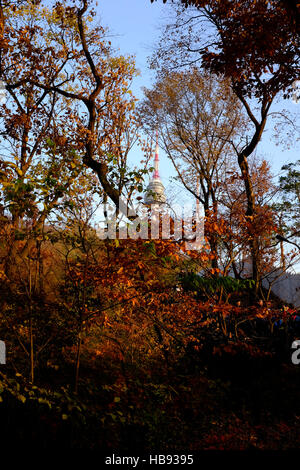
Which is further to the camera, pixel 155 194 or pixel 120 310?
pixel 120 310

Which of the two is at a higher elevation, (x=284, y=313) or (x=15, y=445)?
(x=284, y=313)

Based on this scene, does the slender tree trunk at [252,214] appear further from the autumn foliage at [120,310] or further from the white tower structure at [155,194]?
the white tower structure at [155,194]

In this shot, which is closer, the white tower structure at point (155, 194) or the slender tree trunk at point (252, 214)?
the white tower structure at point (155, 194)

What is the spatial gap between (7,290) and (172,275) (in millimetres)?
5843

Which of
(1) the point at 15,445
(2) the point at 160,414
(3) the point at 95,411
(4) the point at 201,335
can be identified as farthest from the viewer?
(4) the point at 201,335

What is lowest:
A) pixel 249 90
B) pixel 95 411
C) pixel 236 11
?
pixel 95 411

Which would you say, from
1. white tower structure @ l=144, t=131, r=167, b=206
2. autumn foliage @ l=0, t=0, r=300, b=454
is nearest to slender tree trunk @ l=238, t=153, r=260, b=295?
autumn foliage @ l=0, t=0, r=300, b=454

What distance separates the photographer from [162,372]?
8211 mm

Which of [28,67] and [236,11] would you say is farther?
[28,67]

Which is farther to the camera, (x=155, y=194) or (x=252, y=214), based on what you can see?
(x=252, y=214)

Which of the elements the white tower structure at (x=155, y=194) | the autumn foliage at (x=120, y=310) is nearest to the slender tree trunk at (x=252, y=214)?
the autumn foliage at (x=120, y=310)

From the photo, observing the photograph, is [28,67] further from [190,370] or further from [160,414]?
[160,414]

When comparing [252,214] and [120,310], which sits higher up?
[252,214]
